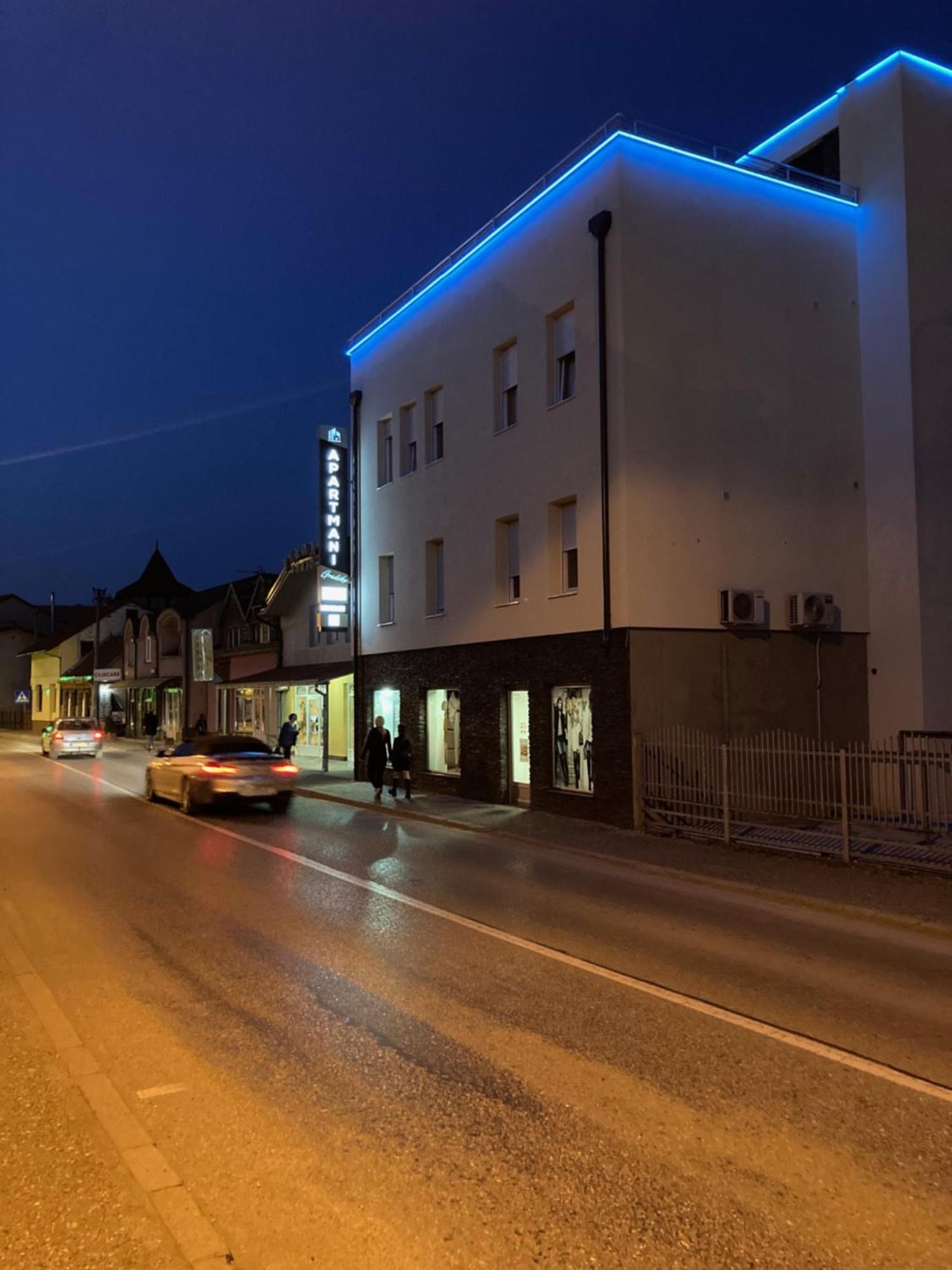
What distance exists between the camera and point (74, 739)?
37531 millimetres

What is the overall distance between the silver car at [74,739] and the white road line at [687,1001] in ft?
95.7

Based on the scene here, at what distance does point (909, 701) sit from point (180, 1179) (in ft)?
53.1

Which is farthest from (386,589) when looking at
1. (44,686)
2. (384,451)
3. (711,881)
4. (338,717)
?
(44,686)

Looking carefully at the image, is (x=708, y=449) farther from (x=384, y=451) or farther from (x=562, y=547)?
(x=384, y=451)

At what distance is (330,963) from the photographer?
7.55 m

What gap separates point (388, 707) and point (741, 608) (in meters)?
10.5

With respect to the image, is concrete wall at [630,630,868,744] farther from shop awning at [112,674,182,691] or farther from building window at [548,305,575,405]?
shop awning at [112,674,182,691]

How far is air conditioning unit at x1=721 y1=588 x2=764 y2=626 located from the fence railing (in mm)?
1921

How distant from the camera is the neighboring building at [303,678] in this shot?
Answer: 100 ft

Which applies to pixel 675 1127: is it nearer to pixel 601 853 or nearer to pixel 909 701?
pixel 601 853

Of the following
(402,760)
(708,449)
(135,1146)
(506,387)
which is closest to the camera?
(135,1146)

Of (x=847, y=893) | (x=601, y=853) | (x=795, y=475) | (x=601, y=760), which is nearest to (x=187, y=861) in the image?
(x=601, y=853)

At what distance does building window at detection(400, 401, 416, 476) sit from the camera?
23156 millimetres

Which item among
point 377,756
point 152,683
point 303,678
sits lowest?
point 377,756
